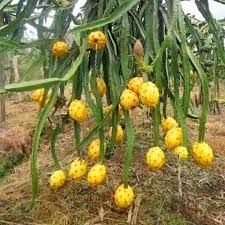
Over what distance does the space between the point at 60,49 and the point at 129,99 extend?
0.58 metres

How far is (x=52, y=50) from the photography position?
8.73 feet

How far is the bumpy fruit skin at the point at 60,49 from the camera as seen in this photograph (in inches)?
102

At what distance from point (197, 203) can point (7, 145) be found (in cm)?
302

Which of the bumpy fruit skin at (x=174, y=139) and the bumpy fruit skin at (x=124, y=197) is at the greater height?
the bumpy fruit skin at (x=174, y=139)

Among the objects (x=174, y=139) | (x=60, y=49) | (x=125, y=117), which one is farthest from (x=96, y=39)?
(x=174, y=139)

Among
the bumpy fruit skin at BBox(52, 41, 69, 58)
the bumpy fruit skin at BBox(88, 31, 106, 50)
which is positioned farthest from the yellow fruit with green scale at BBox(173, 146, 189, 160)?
the bumpy fruit skin at BBox(52, 41, 69, 58)

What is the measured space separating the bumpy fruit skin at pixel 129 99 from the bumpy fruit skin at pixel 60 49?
0.53 meters

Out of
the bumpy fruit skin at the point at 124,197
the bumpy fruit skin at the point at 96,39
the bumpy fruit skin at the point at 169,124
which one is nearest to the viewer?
the bumpy fruit skin at the point at 96,39

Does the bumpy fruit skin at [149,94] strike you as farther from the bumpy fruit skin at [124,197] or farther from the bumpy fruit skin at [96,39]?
the bumpy fruit skin at [124,197]

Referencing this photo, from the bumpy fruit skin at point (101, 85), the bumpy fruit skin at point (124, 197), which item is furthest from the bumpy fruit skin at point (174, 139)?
the bumpy fruit skin at point (101, 85)

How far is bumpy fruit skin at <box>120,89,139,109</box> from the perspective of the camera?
7.34 ft

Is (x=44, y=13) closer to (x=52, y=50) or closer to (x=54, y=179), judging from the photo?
(x=52, y=50)

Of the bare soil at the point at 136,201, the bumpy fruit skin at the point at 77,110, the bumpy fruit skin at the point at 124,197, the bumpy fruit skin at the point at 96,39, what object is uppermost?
the bumpy fruit skin at the point at 96,39

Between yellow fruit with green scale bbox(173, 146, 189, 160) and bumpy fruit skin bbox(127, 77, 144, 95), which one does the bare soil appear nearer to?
yellow fruit with green scale bbox(173, 146, 189, 160)
